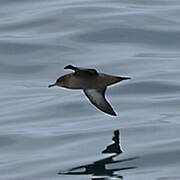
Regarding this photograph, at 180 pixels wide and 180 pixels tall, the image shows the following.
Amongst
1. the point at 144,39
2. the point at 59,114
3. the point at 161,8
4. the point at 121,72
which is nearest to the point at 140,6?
the point at 161,8

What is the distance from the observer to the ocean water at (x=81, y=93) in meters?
15.2

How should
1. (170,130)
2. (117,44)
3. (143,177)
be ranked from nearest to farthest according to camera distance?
1. (143,177)
2. (170,130)
3. (117,44)

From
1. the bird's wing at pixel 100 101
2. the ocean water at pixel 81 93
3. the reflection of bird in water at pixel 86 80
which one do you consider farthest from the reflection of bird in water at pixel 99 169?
the reflection of bird in water at pixel 86 80

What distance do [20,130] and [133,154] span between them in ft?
7.35

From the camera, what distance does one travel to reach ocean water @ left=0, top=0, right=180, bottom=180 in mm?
15164

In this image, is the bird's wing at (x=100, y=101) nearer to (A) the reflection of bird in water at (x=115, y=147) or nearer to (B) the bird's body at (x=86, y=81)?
(B) the bird's body at (x=86, y=81)

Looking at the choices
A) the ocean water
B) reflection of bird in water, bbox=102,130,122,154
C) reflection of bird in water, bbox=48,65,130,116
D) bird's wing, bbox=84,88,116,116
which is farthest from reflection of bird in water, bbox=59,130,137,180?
reflection of bird in water, bbox=48,65,130,116

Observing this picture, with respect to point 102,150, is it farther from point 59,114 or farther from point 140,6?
point 140,6

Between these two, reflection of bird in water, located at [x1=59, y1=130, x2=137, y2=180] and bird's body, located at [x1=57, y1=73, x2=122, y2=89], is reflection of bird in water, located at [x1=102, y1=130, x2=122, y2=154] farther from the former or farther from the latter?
bird's body, located at [x1=57, y1=73, x2=122, y2=89]

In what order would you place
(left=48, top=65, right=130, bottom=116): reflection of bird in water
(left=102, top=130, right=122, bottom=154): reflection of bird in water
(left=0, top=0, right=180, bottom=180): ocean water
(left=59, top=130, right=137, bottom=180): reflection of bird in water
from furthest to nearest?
(left=102, top=130, right=122, bottom=154): reflection of bird in water → (left=0, top=0, right=180, bottom=180): ocean water → (left=59, top=130, right=137, bottom=180): reflection of bird in water → (left=48, top=65, right=130, bottom=116): reflection of bird in water

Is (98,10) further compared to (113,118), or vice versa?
(98,10)

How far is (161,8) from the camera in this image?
2527 centimetres

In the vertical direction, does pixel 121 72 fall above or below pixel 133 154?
above

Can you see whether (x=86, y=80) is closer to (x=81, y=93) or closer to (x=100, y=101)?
(x=100, y=101)
